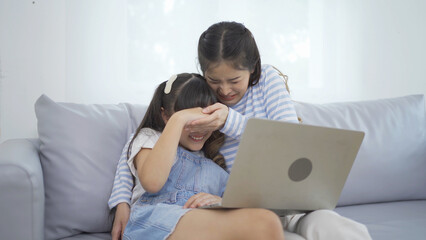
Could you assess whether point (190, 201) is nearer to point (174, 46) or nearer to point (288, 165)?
point (288, 165)

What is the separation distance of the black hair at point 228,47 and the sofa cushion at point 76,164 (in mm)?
396

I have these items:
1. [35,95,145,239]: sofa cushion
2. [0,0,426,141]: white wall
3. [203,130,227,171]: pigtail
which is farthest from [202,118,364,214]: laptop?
[0,0,426,141]: white wall

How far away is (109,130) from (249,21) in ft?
3.30

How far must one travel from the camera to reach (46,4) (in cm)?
168

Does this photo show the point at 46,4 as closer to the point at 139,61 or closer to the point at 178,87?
the point at 139,61

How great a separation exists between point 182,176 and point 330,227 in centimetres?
44

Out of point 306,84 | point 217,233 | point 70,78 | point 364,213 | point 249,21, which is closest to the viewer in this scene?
point 217,233

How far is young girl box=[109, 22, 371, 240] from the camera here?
1.11 meters

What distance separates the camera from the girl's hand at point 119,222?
1.10 meters

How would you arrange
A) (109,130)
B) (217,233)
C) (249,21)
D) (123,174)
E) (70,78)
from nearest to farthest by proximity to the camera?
(217,233), (123,174), (109,130), (70,78), (249,21)

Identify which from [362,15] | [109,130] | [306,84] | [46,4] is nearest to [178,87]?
[109,130]

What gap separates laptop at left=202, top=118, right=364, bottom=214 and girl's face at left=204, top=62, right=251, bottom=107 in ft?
1.40

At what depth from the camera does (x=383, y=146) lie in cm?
156

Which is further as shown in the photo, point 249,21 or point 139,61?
point 249,21
